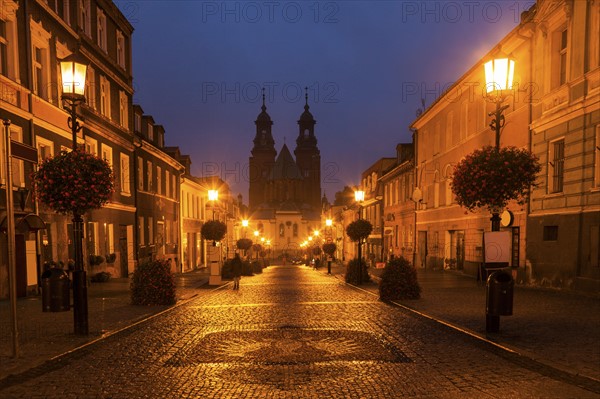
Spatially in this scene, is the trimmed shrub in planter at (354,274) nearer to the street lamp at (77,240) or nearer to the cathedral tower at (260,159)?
the street lamp at (77,240)

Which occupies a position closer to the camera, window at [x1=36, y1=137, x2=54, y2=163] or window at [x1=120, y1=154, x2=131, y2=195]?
window at [x1=36, y1=137, x2=54, y2=163]

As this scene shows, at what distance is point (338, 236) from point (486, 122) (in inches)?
2098

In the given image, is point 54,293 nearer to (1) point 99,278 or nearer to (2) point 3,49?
(2) point 3,49

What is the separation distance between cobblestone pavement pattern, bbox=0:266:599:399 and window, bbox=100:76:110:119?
15.3m

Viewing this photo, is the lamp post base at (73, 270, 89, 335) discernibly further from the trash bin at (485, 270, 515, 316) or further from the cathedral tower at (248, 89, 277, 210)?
the cathedral tower at (248, 89, 277, 210)

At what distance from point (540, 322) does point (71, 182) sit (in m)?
9.88

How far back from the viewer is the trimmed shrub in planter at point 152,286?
12.8m

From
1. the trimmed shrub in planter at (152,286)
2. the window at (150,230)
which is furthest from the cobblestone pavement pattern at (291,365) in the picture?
the window at (150,230)

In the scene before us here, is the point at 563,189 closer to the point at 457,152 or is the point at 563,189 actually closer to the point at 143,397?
the point at 457,152

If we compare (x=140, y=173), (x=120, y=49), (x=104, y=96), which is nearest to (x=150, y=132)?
(x=140, y=173)

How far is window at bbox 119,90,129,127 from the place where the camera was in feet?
81.1

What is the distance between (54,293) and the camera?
8.28 m

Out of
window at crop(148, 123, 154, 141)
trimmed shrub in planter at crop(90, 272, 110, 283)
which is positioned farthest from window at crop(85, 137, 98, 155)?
window at crop(148, 123, 154, 141)

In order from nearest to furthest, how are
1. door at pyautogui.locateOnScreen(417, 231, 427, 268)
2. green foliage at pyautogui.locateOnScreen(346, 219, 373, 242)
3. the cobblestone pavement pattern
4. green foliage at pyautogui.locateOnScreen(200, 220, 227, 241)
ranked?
the cobblestone pavement pattern < green foliage at pyautogui.locateOnScreen(346, 219, 373, 242) < green foliage at pyautogui.locateOnScreen(200, 220, 227, 241) < door at pyautogui.locateOnScreen(417, 231, 427, 268)
